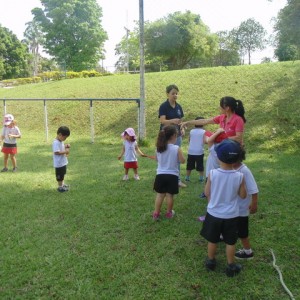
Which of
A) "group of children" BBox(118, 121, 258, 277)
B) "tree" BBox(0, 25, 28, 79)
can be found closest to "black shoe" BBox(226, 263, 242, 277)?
"group of children" BBox(118, 121, 258, 277)

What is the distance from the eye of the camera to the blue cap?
2836 mm

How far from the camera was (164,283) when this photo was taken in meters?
3.01

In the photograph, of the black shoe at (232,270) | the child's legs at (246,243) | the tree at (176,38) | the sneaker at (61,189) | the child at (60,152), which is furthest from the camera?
the tree at (176,38)

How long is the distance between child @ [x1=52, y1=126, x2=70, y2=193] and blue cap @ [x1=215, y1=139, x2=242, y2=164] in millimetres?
3243

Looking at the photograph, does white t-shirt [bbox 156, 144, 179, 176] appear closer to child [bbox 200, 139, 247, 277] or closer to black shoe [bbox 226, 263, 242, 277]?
child [bbox 200, 139, 247, 277]

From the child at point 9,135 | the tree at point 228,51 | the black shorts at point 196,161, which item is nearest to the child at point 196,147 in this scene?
the black shorts at point 196,161

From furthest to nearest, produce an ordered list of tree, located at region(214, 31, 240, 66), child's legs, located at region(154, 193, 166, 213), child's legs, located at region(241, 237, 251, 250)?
tree, located at region(214, 31, 240, 66) < child's legs, located at region(154, 193, 166, 213) < child's legs, located at region(241, 237, 251, 250)

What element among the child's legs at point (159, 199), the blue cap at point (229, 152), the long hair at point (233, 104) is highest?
the long hair at point (233, 104)

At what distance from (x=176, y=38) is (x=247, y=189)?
31734mm

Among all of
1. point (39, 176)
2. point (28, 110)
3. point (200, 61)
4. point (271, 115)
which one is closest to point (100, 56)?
point (200, 61)

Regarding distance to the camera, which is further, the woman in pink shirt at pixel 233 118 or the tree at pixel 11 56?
the tree at pixel 11 56

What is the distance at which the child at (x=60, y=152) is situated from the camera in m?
5.45

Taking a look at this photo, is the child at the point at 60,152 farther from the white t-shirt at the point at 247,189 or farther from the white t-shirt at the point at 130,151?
the white t-shirt at the point at 247,189

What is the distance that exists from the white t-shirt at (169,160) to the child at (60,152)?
1.93 metres
